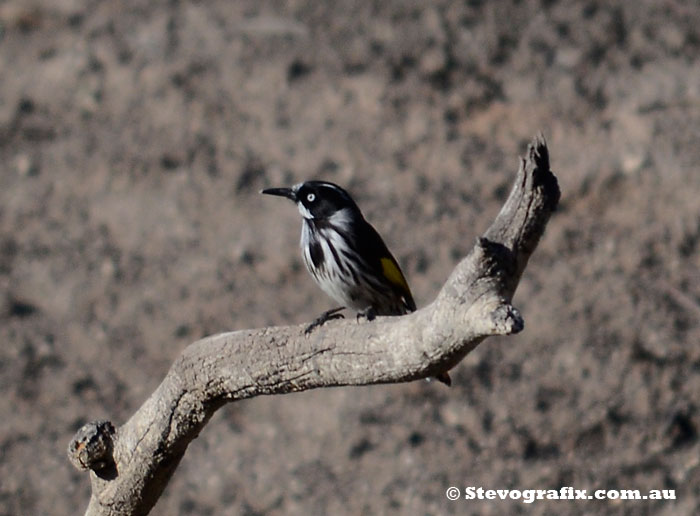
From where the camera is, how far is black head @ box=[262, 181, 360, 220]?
20.4ft

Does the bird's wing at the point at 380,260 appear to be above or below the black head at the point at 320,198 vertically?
below

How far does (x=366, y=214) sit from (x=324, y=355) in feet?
19.7

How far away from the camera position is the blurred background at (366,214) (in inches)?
342

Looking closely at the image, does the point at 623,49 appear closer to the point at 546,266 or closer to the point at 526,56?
the point at 526,56

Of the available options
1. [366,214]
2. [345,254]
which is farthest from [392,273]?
[366,214]

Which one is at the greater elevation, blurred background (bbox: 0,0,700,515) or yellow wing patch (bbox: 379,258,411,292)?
blurred background (bbox: 0,0,700,515)

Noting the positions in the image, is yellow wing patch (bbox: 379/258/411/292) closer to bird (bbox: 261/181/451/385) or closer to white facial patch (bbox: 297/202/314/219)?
bird (bbox: 261/181/451/385)

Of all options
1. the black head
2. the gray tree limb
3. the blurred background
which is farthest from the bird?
the blurred background

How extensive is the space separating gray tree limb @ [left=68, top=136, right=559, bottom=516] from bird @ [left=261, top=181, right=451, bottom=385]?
1259mm

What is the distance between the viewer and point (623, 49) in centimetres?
1147

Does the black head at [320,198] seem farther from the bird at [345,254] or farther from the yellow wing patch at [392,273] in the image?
the yellow wing patch at [392,273]

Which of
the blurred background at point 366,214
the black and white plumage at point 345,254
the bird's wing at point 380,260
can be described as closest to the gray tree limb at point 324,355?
the black and white plumage at point 345,254

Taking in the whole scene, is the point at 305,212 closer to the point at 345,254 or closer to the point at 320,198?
the point at 320,198

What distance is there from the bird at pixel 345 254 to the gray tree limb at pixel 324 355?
1.26 meters
